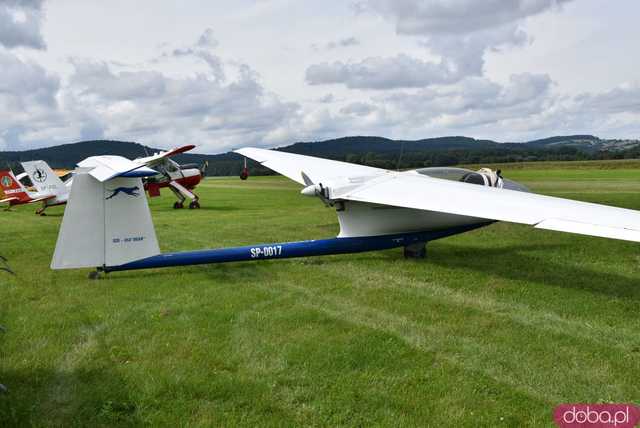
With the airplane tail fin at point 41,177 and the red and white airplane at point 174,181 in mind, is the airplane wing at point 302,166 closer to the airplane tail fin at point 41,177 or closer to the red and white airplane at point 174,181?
the red and white airplane at point 174,181

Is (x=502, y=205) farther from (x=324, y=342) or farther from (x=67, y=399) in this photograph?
(x=67, y=399)

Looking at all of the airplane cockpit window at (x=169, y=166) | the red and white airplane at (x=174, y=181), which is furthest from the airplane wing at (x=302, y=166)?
the airplane cockpit window at (x=169, y=166)

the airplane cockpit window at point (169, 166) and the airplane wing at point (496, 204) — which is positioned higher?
the airplane cockpit window at point (169, 166)

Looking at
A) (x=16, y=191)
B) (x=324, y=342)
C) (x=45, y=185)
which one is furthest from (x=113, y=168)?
(x=16, y=191)

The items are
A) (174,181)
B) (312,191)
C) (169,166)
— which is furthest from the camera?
(169,166)

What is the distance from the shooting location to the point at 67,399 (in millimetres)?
4609

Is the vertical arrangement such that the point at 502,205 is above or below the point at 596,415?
above

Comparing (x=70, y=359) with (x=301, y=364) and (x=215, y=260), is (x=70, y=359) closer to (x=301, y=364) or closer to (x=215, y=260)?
(x=301, y=364)

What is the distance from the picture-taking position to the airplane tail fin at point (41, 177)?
23750 millimetres

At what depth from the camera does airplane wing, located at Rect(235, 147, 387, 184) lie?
13.0 meters

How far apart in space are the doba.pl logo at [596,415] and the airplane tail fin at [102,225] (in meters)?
7.07

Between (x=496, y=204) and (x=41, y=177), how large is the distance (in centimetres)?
2373

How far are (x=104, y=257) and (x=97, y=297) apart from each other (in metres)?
0.77

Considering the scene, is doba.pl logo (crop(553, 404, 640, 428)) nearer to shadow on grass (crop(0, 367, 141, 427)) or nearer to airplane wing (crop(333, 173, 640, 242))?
airplane wing (crop(333, 173, 640, 242))
